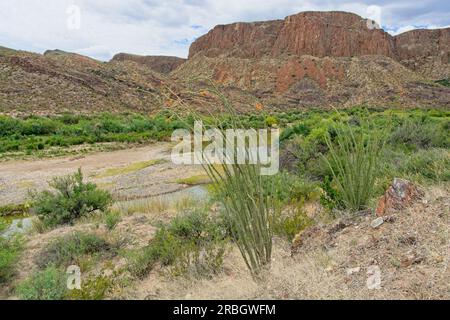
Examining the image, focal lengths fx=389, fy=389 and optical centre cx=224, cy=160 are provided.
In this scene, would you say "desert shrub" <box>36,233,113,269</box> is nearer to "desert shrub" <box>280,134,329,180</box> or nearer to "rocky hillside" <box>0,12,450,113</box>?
"rocky hillside" <box>0,12,450,113</box>

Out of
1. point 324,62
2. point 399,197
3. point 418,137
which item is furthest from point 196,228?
point 324,62

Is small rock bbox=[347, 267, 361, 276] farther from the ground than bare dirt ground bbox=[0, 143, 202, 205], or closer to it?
farther from the ground

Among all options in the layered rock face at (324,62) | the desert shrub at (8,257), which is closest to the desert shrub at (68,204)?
the desert shrub at (8,257)

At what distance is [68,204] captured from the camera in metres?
7.84

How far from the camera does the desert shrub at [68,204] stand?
25.1ft

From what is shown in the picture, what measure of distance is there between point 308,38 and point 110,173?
90822 mm

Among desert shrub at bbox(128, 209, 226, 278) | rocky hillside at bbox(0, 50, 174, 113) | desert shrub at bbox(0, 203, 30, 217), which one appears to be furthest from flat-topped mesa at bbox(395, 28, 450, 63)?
desert shrub at bbox(128, 209, 226, 278)

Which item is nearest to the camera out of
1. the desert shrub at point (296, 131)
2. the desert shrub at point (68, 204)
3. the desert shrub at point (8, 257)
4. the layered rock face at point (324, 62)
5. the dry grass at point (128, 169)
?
the desert shrub at point (8, 257)

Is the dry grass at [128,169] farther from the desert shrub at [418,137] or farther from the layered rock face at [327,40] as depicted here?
the layered rock face at [327,40]

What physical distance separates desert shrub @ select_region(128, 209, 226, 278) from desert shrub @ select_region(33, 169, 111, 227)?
2.81 metres

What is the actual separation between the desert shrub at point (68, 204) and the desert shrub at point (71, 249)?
1.87 meters

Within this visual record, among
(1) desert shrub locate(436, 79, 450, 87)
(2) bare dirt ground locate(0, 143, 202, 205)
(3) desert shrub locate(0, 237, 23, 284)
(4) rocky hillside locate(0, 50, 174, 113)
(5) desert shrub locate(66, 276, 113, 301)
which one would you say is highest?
(1) desert shrub locate(436, 79, 450, 87)

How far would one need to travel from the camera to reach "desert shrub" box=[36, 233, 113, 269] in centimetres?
528

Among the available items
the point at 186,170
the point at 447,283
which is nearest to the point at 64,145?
the point at 186,170
